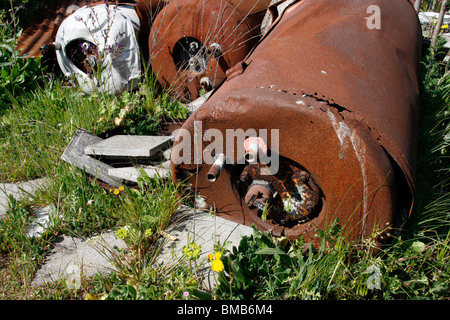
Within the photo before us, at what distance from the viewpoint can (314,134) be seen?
5.73 ft

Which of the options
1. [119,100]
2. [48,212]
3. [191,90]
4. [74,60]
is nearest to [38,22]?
[74,60]

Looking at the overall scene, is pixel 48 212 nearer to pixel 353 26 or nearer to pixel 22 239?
pixel 22 239

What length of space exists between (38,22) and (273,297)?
553 centimetres

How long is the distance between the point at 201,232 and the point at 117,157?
1005 millimetres

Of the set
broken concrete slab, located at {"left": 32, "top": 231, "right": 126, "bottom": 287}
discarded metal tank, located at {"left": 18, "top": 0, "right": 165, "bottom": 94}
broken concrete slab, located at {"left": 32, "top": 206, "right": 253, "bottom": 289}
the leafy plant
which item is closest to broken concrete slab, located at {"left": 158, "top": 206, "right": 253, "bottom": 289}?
broken concrete slab, located at {"left": 32, "top": 206, "right": 253, "bottom": 289}

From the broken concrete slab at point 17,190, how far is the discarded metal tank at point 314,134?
1.21 metres

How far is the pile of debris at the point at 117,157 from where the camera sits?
2.76 metres

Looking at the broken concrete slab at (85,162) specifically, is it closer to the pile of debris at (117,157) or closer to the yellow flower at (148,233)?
the pile of debris at (117,157)

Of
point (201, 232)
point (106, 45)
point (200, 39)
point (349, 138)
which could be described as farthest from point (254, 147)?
point (106, 45)

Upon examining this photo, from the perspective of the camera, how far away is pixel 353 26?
2252 millimetres

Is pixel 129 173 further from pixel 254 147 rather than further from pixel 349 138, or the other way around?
pixel 349 138

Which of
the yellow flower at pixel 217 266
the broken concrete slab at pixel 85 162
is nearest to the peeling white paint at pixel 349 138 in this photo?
the yellow flower at pixel 217 266

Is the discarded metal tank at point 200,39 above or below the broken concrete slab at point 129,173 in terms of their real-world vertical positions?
above

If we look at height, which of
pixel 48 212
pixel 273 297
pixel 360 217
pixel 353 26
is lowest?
A: pixel 48 212
